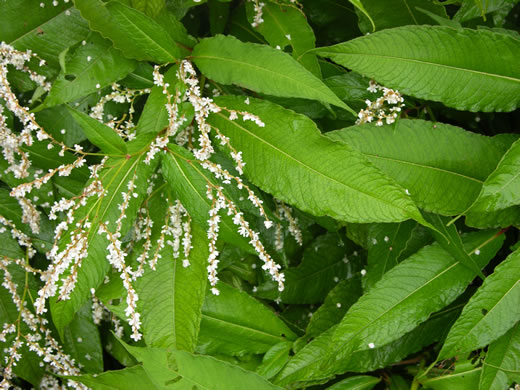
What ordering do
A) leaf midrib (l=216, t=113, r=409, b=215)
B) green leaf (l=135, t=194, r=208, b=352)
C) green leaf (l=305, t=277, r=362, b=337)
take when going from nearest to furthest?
1. leaf midrib (l=216, t=113, r=409, b=215)
2. green leaf (l=135, t=194, r=208, b=352)
3. green leaf (l=305, t=277, r=362, b=337)

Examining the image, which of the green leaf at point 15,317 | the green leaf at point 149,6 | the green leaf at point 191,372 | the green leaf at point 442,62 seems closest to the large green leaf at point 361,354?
the green leaf at point 191,372

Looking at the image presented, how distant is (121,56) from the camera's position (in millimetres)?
1036

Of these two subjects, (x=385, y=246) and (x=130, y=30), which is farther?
(x=385, y=246)

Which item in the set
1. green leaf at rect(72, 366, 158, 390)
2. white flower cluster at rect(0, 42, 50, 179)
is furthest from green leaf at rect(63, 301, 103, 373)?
white flower cluster at rect(0, 42, 50, 179)

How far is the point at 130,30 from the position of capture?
3.03 ft

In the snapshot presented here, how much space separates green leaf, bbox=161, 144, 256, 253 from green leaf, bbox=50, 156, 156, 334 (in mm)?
47

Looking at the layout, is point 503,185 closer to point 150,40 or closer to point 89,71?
point 150,40

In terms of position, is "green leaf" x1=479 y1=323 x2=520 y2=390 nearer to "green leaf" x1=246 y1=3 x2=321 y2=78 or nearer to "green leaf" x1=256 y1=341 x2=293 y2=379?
"green leaf" x1=256 y1=341 x2=293 y2=379

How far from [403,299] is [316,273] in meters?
0.30

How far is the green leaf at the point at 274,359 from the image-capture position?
1.10 meters

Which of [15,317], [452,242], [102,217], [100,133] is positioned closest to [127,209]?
[102,217]

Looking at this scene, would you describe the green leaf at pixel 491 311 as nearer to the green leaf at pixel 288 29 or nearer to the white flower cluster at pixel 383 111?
the white flower cluster at pixel 383 111

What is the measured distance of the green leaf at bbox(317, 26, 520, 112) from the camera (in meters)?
0.95

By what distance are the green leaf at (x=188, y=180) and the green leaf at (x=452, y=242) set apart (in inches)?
17.4
